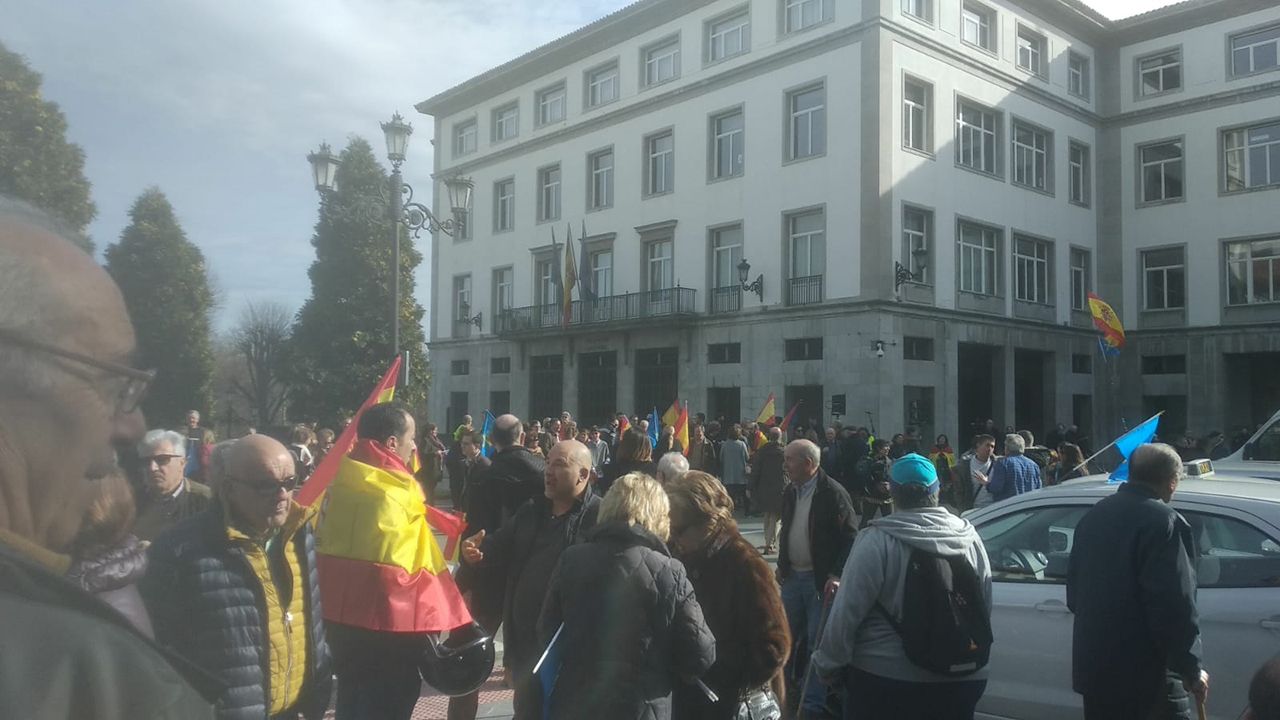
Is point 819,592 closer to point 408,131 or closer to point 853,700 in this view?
point 853,700

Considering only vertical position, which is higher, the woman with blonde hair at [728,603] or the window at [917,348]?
the window at [917,348]

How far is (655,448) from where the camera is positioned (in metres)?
19.0

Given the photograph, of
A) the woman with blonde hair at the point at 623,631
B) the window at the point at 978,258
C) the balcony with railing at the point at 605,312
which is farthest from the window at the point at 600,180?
the woman with blonde hair at the point at 623,631

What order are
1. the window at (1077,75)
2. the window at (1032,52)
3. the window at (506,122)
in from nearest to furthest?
the window at (1032,52)
the window at (1077,75)
the window at (506,122)

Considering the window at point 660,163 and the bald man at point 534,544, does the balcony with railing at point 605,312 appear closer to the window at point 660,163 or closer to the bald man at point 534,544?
the window at point 660,163

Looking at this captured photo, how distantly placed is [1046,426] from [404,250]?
26039 mm

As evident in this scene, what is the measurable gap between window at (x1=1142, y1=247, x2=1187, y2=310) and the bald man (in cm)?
3431

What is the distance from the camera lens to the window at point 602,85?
35.4 m

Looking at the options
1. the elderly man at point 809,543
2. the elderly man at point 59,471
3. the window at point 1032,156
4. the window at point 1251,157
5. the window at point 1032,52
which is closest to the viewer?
the elderly man at point 59,471

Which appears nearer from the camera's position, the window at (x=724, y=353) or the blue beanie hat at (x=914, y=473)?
the blue beanie hat at (x=914, y=473)

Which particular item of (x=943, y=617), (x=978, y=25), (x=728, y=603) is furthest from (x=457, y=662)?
(x=978, y=25)

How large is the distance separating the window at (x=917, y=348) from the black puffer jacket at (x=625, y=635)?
79.8 feet

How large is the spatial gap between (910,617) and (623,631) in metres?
1.21

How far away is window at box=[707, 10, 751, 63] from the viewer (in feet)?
101
